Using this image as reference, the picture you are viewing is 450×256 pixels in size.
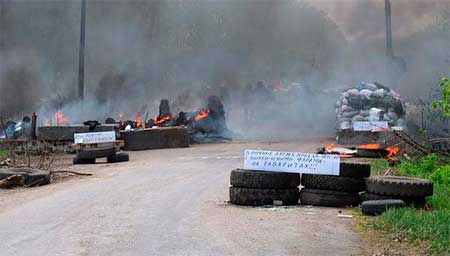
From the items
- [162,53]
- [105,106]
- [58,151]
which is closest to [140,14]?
[162,53]

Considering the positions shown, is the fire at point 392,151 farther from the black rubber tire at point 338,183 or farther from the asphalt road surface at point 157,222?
the black rubber tire at point 338,183

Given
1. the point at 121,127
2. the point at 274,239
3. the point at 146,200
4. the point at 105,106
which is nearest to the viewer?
the point at 274,239

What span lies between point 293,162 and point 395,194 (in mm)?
1634

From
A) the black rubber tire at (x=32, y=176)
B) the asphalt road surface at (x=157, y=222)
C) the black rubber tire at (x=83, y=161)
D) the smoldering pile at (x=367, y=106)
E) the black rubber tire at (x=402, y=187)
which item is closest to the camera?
the asphalt road surface at (x=157, y=222)

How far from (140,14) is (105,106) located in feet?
26.1

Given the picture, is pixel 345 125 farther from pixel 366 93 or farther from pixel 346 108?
pixel 366 93

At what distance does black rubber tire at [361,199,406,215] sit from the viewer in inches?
333

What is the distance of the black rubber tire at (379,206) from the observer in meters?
8.47

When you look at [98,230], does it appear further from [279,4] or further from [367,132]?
[279,4]

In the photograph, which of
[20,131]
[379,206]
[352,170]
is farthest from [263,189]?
[20,131]

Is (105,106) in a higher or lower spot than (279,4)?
lower

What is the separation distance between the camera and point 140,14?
41.6 metres

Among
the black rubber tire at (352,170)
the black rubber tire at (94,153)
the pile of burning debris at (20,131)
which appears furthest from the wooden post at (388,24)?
the black rubber tire at (352,170)

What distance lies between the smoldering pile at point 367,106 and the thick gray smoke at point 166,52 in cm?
1202
